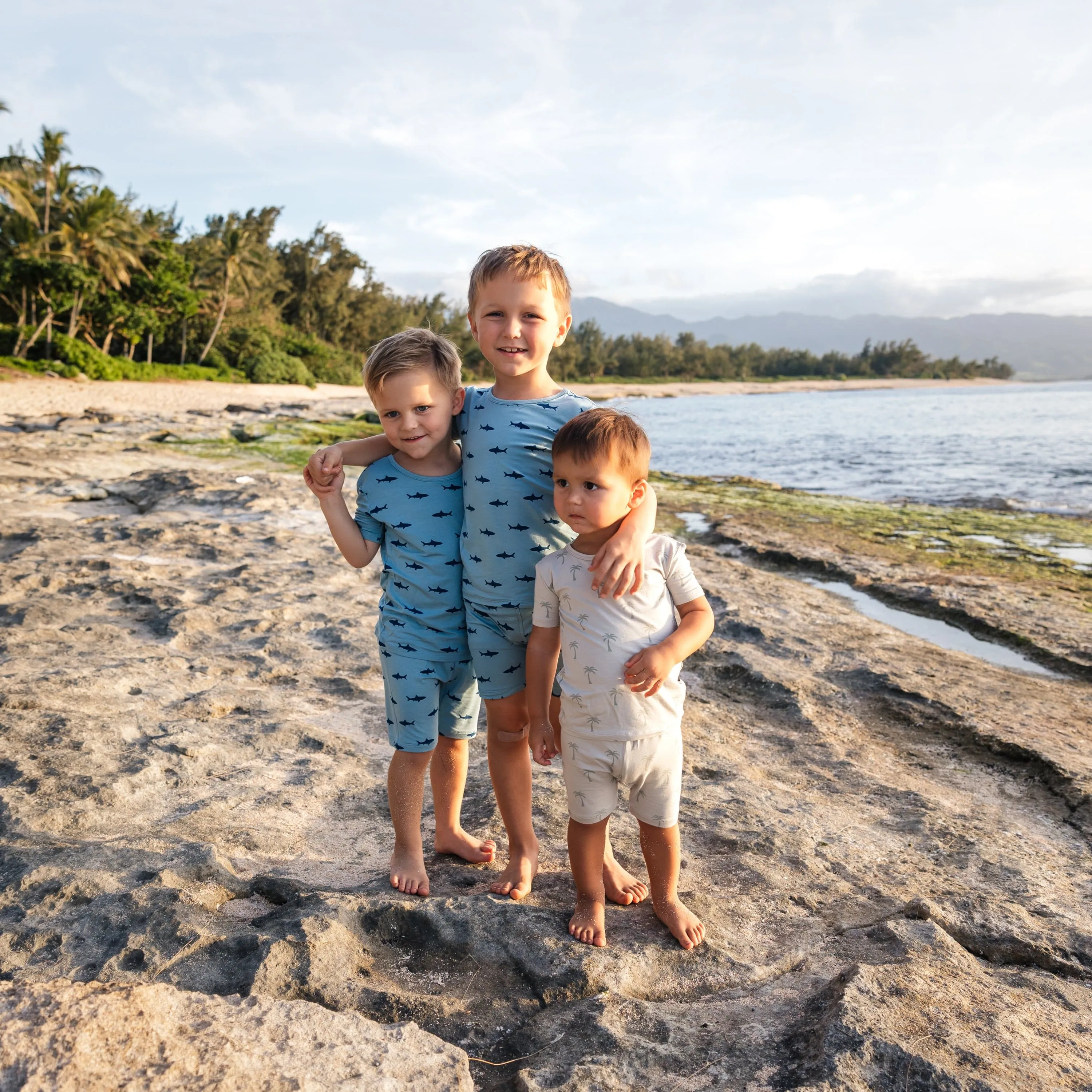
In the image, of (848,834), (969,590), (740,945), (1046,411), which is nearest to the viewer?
(740,945)

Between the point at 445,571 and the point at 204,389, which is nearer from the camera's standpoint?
the point at 445,571

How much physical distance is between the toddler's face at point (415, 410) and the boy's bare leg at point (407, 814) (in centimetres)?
88

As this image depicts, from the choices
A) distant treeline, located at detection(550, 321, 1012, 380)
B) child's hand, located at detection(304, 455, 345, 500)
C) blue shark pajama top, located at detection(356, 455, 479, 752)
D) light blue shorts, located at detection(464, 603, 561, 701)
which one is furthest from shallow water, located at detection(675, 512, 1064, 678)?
distant treeline, located at detection(550, 321, 1012, 380)

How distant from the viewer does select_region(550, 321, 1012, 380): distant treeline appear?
221 feet

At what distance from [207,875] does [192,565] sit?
3558 millimetres

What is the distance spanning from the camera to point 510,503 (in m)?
2.24

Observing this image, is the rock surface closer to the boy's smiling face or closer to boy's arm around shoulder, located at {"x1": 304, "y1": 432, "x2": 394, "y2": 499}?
boy's arm around shoulder, located at {"x1": 304, "y1": 432, "x2": 394, "y2": 499}

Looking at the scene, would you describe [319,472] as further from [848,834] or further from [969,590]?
[969,590]

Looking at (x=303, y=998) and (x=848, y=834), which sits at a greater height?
(x=303, y=998)

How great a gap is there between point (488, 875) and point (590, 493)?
1167mm

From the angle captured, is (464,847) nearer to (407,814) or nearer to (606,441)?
(407,814)

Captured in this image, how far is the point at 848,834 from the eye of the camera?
8.60ft

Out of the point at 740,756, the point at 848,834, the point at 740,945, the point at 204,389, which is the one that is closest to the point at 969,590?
the point at 740,756

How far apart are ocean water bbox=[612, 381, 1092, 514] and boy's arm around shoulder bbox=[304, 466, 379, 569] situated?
2.95 feet
